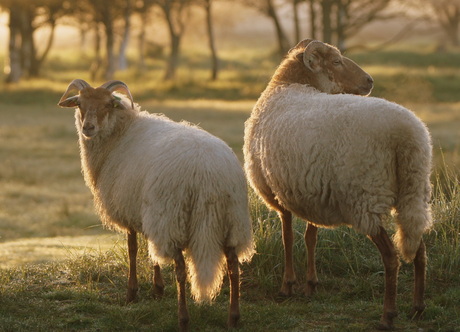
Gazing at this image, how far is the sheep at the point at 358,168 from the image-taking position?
18.0 ft

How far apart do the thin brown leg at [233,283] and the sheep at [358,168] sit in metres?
0.75

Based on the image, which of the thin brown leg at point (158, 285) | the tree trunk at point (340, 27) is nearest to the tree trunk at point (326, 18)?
the tree trunk at point (340, 27)

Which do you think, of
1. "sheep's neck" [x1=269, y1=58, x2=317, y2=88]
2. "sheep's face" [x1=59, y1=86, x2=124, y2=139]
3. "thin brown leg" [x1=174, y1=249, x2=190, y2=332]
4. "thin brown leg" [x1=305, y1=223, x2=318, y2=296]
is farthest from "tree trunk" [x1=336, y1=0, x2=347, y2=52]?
"thin brown leg" [x1=174, y1=249, x2=190, y2=332]

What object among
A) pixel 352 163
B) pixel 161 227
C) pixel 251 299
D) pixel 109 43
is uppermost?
pixel 109 43

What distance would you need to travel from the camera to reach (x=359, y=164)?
5.52 metres

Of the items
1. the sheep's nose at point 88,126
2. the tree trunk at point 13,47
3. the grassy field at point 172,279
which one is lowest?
the grassy field at point 172,279

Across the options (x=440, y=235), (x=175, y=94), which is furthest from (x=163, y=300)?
(x=175, y=94)

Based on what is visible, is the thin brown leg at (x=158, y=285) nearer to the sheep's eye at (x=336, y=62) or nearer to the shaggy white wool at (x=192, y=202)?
the shaggy white wool at (x=192, y=202)

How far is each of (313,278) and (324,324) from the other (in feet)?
2.74

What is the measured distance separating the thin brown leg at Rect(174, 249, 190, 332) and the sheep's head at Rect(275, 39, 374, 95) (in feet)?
7.04

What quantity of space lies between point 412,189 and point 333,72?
161cm

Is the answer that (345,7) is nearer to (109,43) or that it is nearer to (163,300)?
(109,43)

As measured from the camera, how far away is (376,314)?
20.1ft

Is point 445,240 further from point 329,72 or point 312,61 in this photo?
point 312,61
